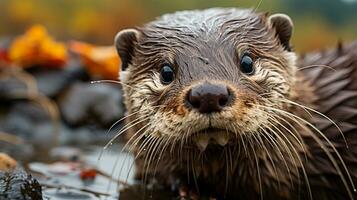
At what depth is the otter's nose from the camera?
2564 mm

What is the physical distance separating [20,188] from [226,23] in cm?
109

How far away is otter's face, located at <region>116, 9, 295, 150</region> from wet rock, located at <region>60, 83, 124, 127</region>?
5.91ft

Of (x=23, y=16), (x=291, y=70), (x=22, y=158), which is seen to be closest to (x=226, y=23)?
(x=291, y=70)

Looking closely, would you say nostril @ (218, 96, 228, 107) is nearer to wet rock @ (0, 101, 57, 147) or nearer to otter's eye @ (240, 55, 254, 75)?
otter's eye @ (240, 55, 254, 75)

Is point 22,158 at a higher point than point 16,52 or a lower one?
lower

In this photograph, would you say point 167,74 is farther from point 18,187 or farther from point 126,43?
point 18,187

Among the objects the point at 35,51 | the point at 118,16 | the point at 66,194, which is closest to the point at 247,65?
the point at 66,194

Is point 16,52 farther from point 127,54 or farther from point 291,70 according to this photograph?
point 291,70

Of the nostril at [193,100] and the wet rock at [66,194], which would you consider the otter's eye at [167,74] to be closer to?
the nostril at [193,100]

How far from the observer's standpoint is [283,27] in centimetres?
332

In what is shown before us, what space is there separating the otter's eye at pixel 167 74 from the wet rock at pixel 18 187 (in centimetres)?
65

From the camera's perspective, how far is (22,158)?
4.18 m

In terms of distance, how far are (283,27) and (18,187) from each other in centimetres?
137

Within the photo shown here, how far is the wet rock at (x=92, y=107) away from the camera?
514 centimetres
